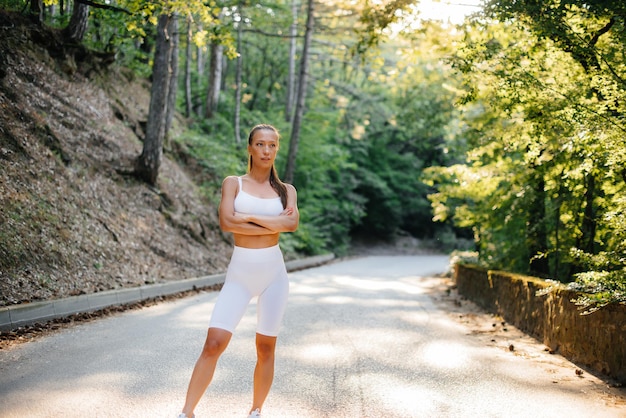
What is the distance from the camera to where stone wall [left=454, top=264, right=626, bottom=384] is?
253 inches

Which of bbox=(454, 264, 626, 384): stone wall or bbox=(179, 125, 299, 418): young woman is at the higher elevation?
bbox=(179, 125, 299, 418): young woman

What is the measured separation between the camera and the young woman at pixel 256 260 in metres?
4.16

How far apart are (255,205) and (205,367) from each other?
1.14 metres

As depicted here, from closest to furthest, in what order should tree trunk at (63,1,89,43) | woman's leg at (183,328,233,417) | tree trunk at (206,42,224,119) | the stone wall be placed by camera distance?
woman's leg at (183,328,233,417)
the stone wall
tree trunk at (63,1,89,43)
tree trunk at (206,42,224,119)

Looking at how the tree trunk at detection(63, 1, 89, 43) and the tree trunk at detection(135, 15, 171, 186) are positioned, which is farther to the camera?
the tree trunk at detection(63, 1, 89, 43)

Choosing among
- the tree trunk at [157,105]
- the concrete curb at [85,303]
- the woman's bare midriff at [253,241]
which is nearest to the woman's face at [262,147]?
the woman's bare midriff at [253,241]

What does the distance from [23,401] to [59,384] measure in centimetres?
58

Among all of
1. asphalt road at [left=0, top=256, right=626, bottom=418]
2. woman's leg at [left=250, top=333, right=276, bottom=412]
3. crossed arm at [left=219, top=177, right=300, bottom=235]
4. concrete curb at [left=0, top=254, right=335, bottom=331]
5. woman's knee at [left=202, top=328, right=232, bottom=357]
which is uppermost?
crossed arm at [left=219, top=177, right=300, bottom=235]

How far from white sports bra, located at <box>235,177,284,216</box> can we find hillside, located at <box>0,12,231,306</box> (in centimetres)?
545

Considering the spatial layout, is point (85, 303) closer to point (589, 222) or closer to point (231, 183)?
point (231, 183)

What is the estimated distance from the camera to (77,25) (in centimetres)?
1858

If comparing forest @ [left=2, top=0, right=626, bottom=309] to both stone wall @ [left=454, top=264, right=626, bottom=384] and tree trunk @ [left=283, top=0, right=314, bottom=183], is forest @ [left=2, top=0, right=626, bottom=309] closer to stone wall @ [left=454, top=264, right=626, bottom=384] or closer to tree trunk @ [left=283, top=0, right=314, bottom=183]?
tree trunk @ [left=283, top=0, right=314, bottom=183]

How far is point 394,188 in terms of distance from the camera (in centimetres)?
4859

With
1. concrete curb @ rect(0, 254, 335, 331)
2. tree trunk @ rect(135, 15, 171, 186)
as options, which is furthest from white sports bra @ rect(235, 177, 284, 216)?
tree trunk @ rect(135, 15, 171, 186)
